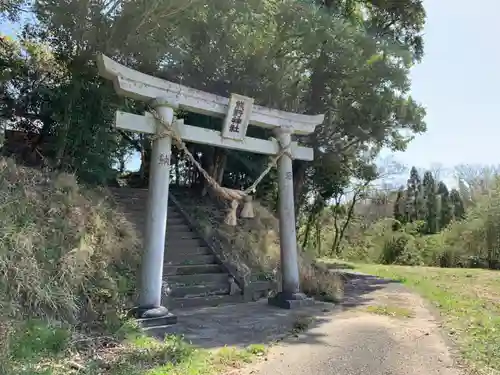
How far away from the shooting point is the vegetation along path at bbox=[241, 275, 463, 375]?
12.0ft

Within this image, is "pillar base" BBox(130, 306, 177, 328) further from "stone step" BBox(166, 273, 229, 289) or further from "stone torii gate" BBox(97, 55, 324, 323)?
"stone step" BBox(166, 273, 229, 289)

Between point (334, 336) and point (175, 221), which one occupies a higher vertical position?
point (175, 221)

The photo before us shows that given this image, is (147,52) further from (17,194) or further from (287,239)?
(287,239)

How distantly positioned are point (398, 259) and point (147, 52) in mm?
14526

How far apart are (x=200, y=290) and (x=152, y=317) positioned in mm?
1829

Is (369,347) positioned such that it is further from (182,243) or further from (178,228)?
(178,228)

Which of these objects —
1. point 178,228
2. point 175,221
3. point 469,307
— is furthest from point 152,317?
point 469,307

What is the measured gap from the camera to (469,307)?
676cm

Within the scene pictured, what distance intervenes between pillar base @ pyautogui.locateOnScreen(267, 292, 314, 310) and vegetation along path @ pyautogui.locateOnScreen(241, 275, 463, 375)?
1.90 ft

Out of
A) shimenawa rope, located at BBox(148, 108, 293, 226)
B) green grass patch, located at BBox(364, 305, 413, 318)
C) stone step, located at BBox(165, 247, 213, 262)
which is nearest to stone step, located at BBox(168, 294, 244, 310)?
stone step, located at BBox(165, 247, 213, 262)

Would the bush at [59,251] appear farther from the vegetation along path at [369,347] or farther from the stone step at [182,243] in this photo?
the vegetation along path at [369,347]

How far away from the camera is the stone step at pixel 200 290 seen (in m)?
6.28

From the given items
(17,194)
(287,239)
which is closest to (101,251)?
(17,194)

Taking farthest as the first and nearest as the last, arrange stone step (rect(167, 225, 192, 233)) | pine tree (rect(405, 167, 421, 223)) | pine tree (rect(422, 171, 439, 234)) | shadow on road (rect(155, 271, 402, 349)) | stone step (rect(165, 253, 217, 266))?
1. pine tree (rect(405, 167, 421, 223))
2. pine tree (rect(422, 171, 439, 234))
3. stone step (rect(167, 225, 192, 233))
4. stone step (rect(165, 253, 217, 266))
5. shadow on road (rect(155, 271, 402, 349))
